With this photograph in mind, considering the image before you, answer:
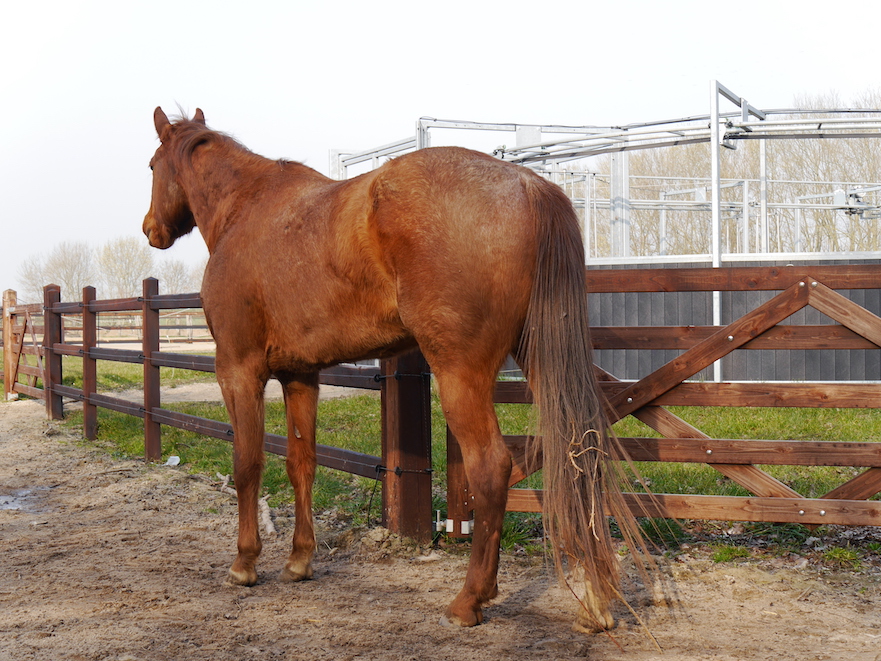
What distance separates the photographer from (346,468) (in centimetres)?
462

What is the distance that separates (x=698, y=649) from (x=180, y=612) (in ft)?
7.18

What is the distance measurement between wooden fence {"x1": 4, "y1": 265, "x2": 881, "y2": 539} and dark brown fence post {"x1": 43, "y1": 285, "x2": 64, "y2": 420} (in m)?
7.63

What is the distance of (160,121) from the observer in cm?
467

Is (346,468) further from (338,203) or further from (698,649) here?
(698,649)

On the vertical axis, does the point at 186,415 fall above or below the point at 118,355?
below

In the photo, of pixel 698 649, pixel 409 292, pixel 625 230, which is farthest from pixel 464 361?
pixel 625 230

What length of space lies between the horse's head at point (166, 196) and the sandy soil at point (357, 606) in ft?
6.50

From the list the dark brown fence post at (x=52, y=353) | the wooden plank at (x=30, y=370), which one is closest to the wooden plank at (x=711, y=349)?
the dark brown fence post at (x=52, y=353)

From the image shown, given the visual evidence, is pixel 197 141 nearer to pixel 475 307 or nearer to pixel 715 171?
pixel 475 307

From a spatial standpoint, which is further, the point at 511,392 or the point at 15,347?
the point at 15,347

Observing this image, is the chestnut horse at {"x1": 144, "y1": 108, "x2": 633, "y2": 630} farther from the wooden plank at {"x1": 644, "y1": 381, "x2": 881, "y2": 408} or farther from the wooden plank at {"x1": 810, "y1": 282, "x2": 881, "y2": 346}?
the wooden plank at {"x1": 810, "y1": 282, "x2": 881, "y2": 346}

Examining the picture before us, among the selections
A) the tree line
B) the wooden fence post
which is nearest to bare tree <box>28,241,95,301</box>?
the tree line

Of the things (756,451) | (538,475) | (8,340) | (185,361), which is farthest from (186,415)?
(8,340)

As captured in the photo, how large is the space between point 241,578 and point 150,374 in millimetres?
4357
